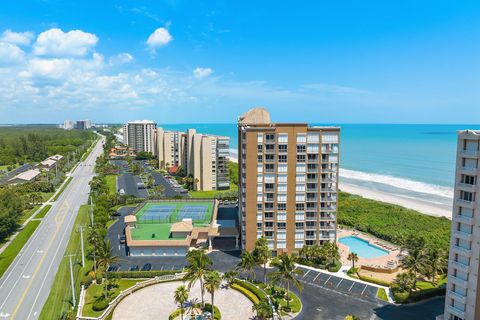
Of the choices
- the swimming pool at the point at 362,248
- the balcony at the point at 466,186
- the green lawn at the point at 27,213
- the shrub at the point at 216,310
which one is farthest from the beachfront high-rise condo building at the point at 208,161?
the balcony at the point at 466,186

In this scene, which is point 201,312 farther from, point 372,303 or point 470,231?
point 470,231

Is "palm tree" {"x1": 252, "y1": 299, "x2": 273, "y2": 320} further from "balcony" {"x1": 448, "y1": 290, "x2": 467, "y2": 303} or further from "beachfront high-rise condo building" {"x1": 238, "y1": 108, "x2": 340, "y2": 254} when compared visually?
"beachfront high-rise condo building" {"x1": 238, "y1": 108, "x2": 340, "y2": 254}

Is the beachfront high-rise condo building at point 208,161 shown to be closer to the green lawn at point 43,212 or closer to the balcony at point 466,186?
the green lawn at point 43,212

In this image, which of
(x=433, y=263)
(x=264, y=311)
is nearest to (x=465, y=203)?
(x=433, y=263)

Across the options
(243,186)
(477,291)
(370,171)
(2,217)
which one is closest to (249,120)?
(243,186)

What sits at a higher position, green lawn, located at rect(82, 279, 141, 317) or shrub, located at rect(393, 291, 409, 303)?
shrub, located at rect(393, 291, 409, 303)

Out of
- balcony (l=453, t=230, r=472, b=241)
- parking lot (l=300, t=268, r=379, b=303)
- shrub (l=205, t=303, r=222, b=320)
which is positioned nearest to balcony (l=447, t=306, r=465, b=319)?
balcony (l=453, t=230, r=472, b=241)

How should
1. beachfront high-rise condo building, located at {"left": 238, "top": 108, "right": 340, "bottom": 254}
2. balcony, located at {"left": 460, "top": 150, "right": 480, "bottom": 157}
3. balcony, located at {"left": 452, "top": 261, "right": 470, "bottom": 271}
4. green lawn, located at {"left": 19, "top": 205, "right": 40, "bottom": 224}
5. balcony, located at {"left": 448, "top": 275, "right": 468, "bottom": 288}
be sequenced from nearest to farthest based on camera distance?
balcony, located at {"left": 460, "top": 150, "right": 480, "bottom": 157} < balcony, located at {"left": 452, "top": 261, "right": 470, "bottom": 271} < balcony, located at {"left": 448, "top": 275, "right": 468, "bottom": 288} < beachfront high-rise condo building, located at {"left": 238, "top": 108, "right": 340, "bottom": 254} < green lawn, located at {"left": 19, "top": 205, "right": 40, "bottom": 224}
